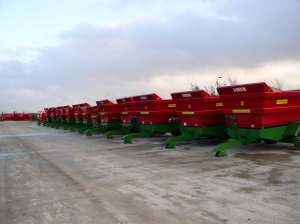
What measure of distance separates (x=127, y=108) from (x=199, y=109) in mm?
5071

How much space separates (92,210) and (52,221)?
0.59 m

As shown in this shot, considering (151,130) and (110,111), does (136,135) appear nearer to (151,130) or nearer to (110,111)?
(151,130)

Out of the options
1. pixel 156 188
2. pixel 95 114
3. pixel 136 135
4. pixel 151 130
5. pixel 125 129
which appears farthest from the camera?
pixel 95 114

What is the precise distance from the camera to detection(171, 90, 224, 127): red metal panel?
33.9 ft

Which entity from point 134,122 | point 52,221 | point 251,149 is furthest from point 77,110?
point 52,221

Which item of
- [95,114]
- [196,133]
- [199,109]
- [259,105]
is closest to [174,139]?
[196,133]

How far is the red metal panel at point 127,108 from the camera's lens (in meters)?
14.0

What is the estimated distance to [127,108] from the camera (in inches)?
576

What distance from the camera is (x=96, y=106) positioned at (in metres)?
18.0

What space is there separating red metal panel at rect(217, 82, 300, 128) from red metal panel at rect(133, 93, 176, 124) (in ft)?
12.0

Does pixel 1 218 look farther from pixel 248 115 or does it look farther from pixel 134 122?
pixel 134 122

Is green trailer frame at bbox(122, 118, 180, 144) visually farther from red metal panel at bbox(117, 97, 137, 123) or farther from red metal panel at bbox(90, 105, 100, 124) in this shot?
red metal panel at bbox(90, 105, 100, 124)

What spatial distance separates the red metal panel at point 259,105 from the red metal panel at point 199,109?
109 cm

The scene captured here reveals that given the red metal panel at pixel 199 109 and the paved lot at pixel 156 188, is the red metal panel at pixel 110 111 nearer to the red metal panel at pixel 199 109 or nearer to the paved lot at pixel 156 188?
the red metal panel at pixel 199 109
